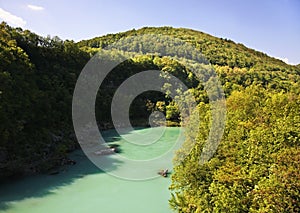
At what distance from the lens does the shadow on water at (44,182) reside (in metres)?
14.2

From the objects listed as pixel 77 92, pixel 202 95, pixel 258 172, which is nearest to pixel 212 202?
pixel 258 172

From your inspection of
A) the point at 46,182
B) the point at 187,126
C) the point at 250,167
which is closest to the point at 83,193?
the point at 46,182

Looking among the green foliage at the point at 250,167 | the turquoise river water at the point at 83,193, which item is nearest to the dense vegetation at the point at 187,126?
the green foliage at the point at 250,167

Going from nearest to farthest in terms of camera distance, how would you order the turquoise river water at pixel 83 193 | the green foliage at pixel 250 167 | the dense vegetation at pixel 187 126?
the green foliage at pixel 250 167
the dense vegetation at pixel 187 126
the turquoise river water at pixel 83 193

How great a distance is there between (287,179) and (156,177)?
1073 centimetres

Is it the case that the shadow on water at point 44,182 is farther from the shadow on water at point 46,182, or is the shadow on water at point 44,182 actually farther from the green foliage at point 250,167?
the green foliage at point 250,167

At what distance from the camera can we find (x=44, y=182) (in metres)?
16.2

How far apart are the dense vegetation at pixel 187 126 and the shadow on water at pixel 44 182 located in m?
1.05

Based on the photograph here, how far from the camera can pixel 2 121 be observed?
17078 mm

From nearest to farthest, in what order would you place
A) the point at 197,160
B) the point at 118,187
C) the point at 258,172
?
the point at 258,172
the point at 197,160
the point at 118,187

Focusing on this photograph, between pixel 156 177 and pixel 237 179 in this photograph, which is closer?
pixel 237 179

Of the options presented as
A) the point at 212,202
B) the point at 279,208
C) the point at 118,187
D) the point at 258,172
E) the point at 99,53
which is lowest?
the point at 118,187

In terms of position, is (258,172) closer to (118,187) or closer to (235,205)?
(235,205)

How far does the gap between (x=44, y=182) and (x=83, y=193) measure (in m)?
2.80
